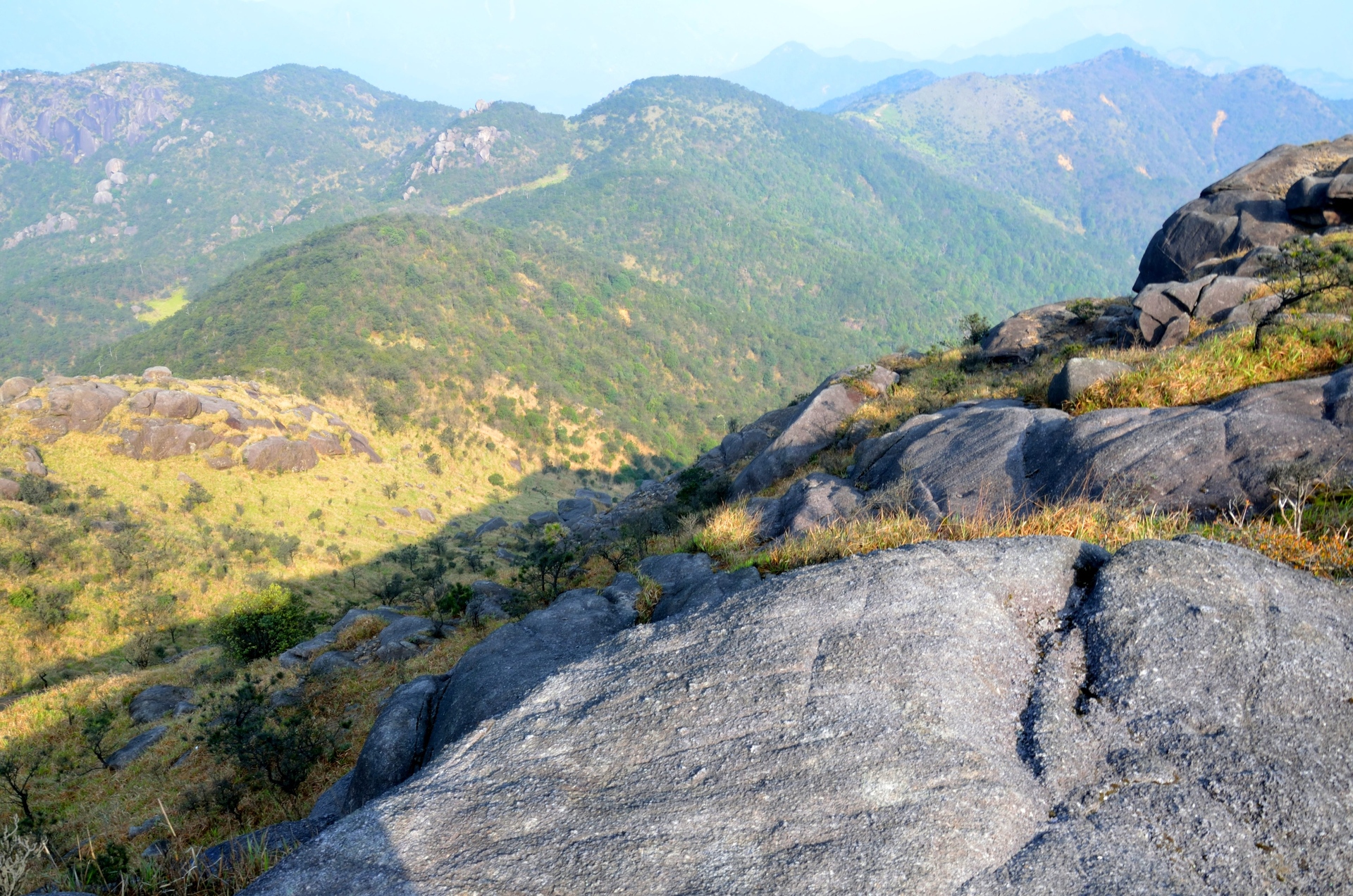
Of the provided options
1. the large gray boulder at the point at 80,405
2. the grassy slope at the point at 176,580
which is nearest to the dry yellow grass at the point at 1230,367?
the grassy slope at the point at 176,580

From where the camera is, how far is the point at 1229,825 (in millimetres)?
3246

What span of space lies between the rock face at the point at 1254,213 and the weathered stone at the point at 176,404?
5196 cm

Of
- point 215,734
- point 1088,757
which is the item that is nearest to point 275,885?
point 1088,757

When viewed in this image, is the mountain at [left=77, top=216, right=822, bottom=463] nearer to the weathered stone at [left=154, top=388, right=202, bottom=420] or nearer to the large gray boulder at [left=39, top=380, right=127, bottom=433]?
the weathered stone at [left=154, top=388, right=202, bottom=420]

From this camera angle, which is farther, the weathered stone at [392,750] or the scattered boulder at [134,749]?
the scattered boulder at [134,749]

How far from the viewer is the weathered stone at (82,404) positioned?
1447 inches

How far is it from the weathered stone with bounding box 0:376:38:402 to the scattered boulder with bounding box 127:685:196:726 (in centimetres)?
3309

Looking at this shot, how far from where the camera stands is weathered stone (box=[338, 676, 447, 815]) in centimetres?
720

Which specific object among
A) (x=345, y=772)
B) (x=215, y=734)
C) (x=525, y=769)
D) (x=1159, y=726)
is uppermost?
(x=525, y=769)

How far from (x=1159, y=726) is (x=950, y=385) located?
1780cm

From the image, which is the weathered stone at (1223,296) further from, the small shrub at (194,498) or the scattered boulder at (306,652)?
the small shrub at (194,498)

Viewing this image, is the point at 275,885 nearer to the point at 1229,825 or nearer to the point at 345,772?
the point at 1229,825

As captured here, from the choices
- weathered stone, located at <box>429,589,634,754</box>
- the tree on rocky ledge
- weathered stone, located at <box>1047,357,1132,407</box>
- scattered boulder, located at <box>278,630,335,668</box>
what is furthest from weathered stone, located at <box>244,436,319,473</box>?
the tree on rocky ledge

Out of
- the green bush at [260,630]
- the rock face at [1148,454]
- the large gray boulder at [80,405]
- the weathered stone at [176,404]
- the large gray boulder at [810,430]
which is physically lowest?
the green bush at [260,630]
